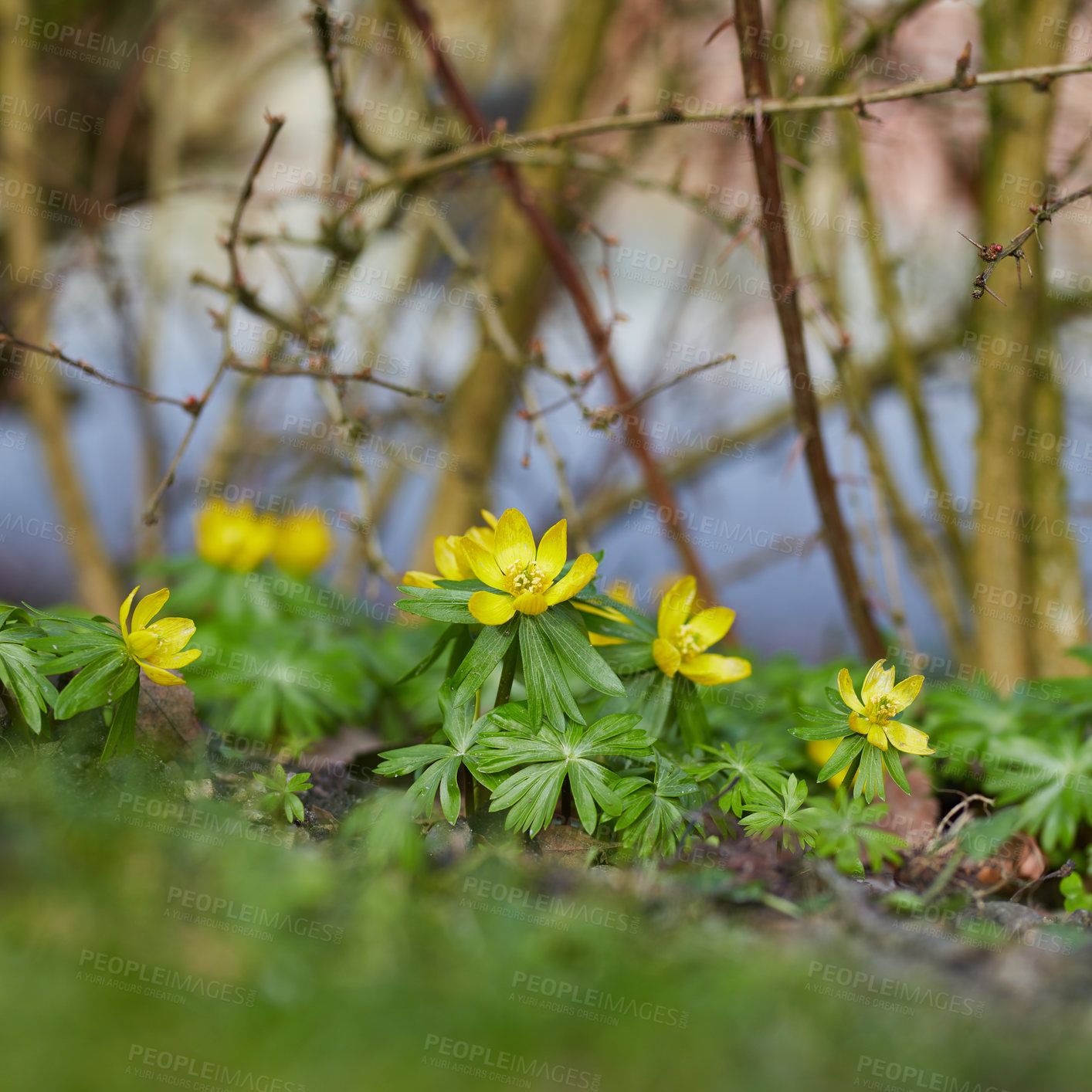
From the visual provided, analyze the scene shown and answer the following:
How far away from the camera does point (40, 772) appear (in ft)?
3.94

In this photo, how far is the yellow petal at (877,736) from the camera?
1350 mm

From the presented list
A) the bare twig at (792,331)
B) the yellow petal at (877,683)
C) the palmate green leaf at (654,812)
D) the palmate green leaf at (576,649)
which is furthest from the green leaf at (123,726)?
the bare twig at (792,331)

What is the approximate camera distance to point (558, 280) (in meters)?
3.85

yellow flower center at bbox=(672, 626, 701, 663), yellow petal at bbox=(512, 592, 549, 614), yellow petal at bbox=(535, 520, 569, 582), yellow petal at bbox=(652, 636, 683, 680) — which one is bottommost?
yellow petal at bbox=(512, 592, 549, 614)

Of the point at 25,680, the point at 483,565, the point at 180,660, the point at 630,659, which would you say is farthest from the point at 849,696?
the point at 25,680

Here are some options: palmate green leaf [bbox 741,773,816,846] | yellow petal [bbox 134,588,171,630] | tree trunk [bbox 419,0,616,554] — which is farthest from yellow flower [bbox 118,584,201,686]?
tree trunk [bbox 419,0,616,554]

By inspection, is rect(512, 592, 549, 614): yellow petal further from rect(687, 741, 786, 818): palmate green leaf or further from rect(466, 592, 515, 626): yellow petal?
rect(687, 741, 786, 818): palmate green leaf

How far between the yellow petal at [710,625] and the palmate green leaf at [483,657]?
0.96ft

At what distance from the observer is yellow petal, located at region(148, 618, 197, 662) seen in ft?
4.41

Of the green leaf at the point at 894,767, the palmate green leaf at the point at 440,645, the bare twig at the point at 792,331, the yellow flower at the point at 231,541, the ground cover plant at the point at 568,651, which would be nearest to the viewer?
the ground cover plant at the point at 568,651

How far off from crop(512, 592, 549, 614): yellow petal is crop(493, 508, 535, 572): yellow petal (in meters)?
0.06

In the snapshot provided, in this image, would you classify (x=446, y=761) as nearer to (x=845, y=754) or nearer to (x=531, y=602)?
(x=531, y=602)

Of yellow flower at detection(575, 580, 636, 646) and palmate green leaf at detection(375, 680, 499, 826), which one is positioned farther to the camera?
yellow flower at detection(575, 580, 636, 646)

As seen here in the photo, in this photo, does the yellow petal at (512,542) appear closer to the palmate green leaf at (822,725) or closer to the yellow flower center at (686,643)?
the yellow flower center at (686,643)
